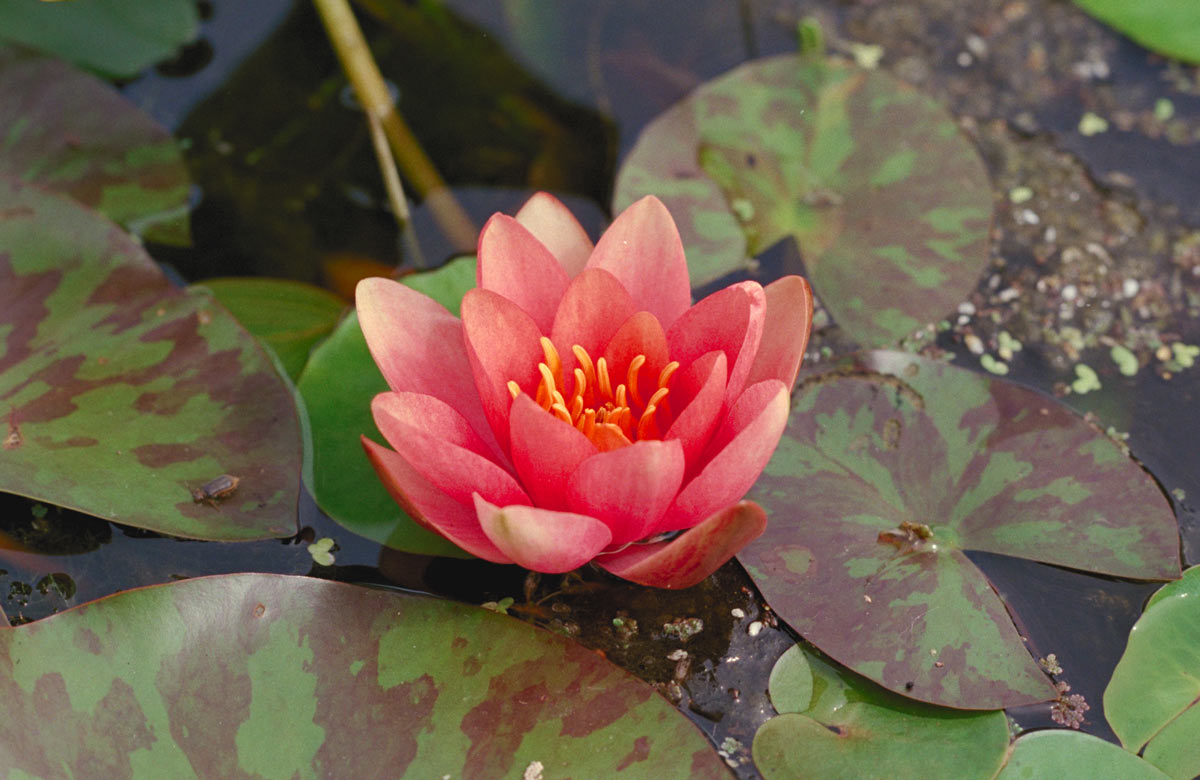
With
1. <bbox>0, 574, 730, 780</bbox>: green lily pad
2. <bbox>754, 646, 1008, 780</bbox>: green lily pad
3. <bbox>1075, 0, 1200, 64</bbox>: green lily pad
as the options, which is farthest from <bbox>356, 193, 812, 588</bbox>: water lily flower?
<bbox>1075, 0, 1200, 64</bbox>: green lily pad

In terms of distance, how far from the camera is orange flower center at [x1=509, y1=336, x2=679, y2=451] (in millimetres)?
1167

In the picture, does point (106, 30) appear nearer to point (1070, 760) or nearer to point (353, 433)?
point (353, 433)

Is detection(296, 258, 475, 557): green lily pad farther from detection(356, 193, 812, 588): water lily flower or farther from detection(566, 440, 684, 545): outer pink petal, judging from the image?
detection(566, 440, 684, 545): outer pink petal

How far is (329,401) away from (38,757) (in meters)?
0.63

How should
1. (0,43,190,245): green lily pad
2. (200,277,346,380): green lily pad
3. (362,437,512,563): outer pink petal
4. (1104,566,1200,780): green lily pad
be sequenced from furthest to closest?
(0,43,190,245): green lily pad
(200,277,346,380): green lily pad
(1104,566,1200,780): green lily pad
(362,437,512,563): outer pink petal

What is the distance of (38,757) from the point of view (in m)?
1.02

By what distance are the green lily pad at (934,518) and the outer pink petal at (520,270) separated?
0.45 m

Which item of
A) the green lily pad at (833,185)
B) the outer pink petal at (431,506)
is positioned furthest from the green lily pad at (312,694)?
the green lily pad at (833,185)

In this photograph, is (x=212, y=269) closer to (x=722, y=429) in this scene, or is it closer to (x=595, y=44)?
(x=595, y=44)

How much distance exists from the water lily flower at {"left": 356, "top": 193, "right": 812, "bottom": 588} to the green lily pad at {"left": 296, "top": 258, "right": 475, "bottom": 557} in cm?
22

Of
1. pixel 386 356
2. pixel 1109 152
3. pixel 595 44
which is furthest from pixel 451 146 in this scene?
pixel 1109 152

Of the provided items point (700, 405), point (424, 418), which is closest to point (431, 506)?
point (424, 418)

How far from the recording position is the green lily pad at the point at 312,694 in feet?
3.46

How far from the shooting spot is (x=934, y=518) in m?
1.37
